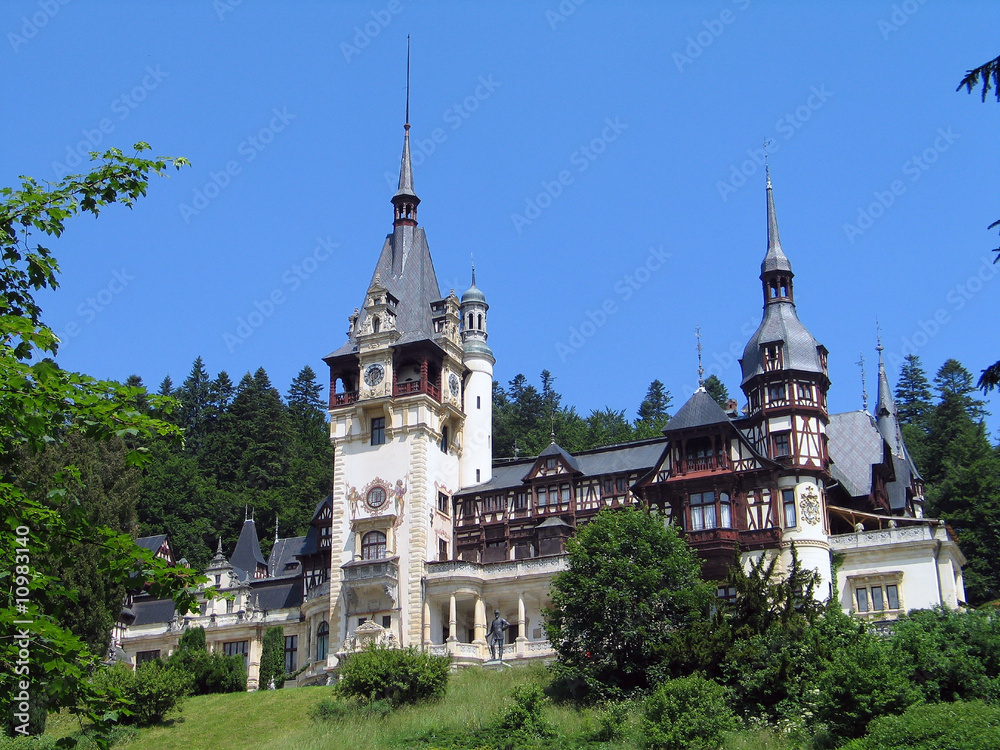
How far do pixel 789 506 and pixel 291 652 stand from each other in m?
29.0

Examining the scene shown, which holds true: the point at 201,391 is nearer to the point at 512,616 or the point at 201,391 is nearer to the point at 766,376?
the point at 512,616

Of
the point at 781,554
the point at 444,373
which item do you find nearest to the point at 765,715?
the point at 781,554

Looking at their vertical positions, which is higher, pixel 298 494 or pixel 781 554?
pixel 298 494

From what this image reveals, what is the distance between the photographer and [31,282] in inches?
599

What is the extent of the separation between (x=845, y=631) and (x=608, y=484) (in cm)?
2298

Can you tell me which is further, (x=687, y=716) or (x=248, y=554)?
(x=248, y=554)

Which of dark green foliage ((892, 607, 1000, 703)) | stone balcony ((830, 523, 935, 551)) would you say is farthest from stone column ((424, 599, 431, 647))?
dark green foliage ((892, 607, 1000, 703))

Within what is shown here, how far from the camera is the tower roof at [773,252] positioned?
61219 millimetres

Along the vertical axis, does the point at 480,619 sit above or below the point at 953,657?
above

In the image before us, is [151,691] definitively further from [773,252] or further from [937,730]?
[773,252]

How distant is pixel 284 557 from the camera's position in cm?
7369

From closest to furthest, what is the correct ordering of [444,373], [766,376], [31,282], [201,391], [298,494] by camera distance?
[31,282]
[766,376]
[444,373]
[298,494]
[201,391]

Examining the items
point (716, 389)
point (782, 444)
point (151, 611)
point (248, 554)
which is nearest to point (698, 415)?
point (782, 444)

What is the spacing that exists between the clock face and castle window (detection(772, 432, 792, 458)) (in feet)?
69.4
